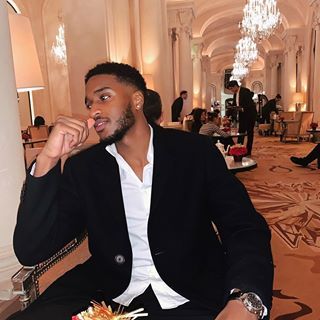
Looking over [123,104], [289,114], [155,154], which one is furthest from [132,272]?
[289,114]

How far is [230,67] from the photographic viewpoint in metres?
34.0

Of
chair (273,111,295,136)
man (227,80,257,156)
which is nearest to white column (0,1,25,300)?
man (227,80,257,156)

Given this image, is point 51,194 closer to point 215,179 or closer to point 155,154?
point 155,154

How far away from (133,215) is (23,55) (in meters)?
1.45

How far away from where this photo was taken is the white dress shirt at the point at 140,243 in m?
1.25

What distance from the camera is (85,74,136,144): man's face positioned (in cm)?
134

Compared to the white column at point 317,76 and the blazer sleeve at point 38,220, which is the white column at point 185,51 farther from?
the blazer sleeve at point 38,220

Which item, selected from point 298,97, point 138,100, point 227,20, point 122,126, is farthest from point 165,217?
point 227,20

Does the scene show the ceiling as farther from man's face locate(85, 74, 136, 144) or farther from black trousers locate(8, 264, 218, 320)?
black trousers locate(8, 264, 218, 320)

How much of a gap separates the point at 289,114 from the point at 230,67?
22.7 metres

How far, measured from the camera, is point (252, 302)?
3.22 feet

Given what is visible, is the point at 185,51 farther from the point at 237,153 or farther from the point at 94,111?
the point at 94,111

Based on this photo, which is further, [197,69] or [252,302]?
[197,69]

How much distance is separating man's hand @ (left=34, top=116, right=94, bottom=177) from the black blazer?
0.03 m
